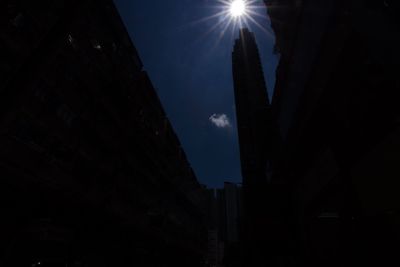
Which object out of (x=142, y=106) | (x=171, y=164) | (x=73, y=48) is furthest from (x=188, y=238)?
(x=73, y=48)

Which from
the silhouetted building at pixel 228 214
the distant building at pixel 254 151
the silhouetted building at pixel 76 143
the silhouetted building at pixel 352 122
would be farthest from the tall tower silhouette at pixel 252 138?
the silhouetted building at pixel 228 214

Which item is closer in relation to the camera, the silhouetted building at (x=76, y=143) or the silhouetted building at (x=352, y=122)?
the silhouetted building at (x=352, y=122)

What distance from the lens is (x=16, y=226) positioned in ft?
27.6

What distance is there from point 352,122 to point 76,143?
1213cm

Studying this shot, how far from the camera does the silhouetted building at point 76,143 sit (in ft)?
26.7

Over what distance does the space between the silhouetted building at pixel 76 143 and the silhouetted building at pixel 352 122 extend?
4534 millimetres

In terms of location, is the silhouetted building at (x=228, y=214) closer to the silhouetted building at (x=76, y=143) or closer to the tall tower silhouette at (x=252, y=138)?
the silhouetted building at (x=76, y=143)

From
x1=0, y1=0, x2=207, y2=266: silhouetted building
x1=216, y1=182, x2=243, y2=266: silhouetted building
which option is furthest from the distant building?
x1=216, y1=182, x2=243, y2=266: silhouetted building

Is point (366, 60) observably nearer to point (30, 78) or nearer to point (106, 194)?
point (30, 78)

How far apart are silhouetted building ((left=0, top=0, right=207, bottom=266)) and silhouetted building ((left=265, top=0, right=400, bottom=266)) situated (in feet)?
14.9

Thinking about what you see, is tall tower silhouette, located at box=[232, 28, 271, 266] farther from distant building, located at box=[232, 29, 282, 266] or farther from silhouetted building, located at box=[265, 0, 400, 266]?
silhouetted building, located at box=[265, 0, 400, 266]

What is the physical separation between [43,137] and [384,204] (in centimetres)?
1178

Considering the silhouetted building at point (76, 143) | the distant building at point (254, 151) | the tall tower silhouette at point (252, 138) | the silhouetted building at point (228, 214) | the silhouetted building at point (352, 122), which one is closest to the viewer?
the silhouetted building at point (352, 122)

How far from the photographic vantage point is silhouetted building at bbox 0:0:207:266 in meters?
8.15
